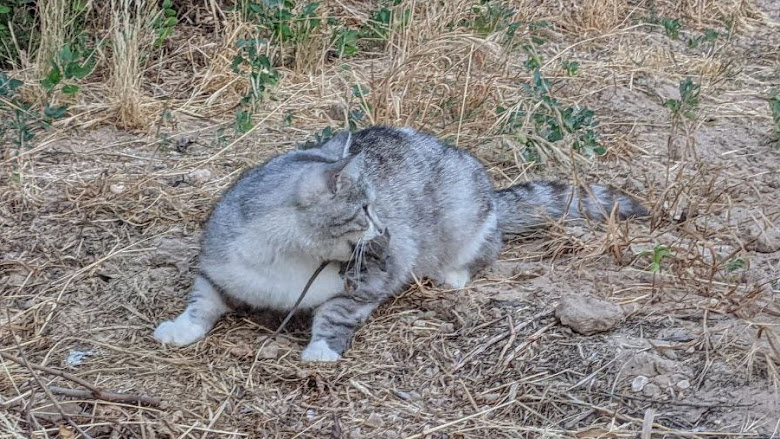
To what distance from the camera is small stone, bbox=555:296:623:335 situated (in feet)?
12.5

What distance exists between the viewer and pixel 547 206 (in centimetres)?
479

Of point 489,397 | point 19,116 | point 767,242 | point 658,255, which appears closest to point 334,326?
point 489,397

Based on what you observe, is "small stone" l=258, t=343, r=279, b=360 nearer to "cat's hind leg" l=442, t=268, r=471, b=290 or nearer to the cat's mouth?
the cat's mouth

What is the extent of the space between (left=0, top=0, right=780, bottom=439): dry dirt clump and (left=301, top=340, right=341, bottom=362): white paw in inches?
1.3

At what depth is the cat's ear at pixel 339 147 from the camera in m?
4.04

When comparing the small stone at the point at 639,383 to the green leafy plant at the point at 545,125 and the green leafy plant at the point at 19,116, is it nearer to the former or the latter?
the green leafy plant at the point at 545,125

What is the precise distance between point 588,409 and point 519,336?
0.53 meters

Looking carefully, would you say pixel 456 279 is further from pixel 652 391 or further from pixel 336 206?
pixel 652 391

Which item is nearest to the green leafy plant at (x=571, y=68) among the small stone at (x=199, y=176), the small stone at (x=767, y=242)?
the small stone at (x=767, y=242)

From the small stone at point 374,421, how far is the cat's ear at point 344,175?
2.74ft

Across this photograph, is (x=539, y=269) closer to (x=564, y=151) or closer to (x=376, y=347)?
(x=376, y=347)

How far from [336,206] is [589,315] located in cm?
105

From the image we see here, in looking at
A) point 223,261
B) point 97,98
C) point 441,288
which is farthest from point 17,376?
point 97,98

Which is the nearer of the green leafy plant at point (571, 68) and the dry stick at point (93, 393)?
the dry stick at point (93, 393)
